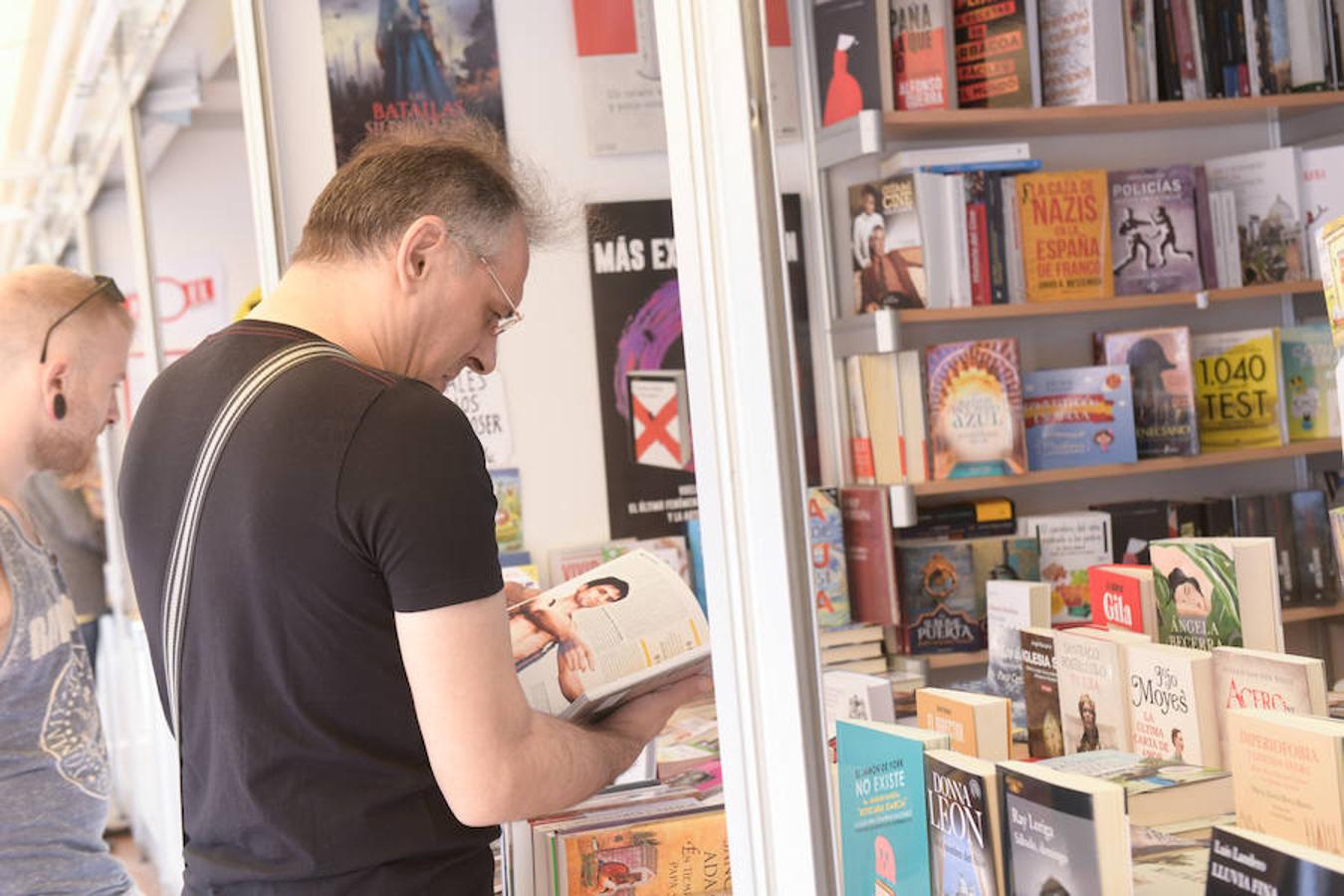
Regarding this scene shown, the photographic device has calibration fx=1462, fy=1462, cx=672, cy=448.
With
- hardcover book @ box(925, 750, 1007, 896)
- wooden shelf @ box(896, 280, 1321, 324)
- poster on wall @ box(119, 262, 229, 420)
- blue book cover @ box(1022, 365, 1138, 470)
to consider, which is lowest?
hardcover book @ box(925, 750, 1007, 896)

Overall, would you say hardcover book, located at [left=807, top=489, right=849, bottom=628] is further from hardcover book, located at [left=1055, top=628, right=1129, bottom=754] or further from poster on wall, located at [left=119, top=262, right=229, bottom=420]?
poster on wall, located at [left=119, top=262, right=229, bottom=420]

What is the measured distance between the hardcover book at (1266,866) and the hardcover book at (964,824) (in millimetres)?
195

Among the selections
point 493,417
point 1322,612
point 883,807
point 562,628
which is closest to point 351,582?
point 562,628

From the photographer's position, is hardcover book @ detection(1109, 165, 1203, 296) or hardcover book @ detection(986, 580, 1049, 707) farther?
hardcover book @ detection(1109, 165, 1203, 296)

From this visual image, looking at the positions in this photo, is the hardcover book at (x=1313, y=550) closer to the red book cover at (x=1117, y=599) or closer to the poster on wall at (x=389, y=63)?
the red book cover at (x=1117, y=599)

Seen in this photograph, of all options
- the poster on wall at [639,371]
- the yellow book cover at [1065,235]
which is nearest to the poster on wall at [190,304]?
the poster on wall at [639,371]

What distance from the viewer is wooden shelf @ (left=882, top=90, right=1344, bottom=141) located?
11.7 feet

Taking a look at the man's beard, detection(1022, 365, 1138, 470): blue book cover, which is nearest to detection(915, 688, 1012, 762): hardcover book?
the man's beard

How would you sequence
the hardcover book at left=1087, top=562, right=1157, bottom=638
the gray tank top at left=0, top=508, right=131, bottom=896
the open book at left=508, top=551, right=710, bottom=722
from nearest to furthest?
the open book at left=508, top=551, right=710, bottom=722 < the hardcover book at left=1087, top=562, right=1157, bottom=638 < the gray tank top at left=0, top=508, right=131, bottom=896

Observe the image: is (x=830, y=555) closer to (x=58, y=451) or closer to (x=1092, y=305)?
(x=1092, y=305)

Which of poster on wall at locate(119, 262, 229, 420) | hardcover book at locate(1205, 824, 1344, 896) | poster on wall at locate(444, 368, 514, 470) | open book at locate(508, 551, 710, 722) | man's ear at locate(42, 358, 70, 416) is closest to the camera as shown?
hardcover book at locate(1205, 824, 1344, 896)

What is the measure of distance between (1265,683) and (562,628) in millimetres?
720

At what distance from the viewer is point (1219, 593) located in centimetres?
163

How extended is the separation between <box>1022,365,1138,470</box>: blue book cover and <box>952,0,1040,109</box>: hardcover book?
2.27ft
